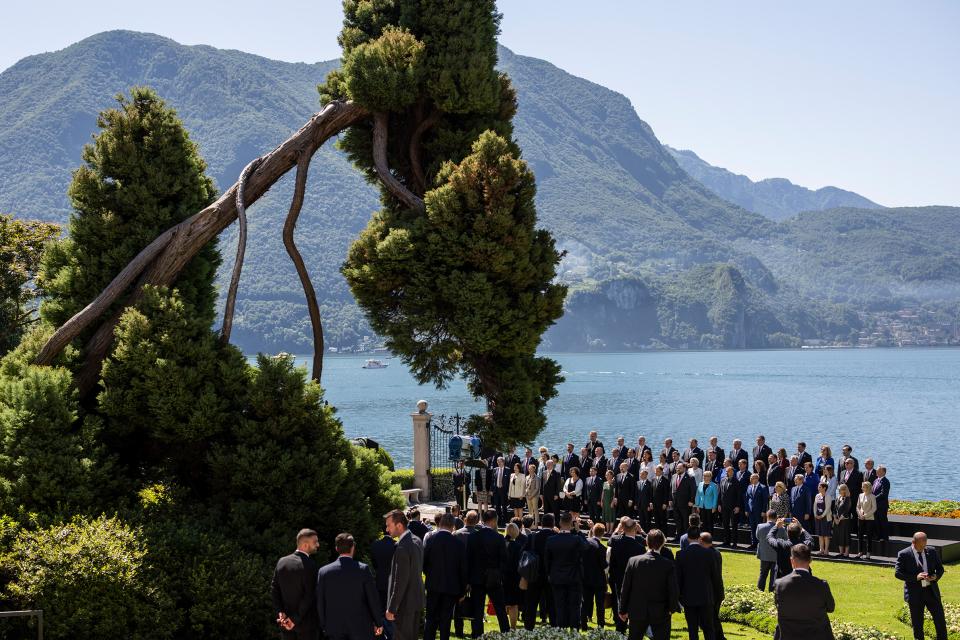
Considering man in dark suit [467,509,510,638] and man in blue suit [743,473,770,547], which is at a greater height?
man in dark suit [467,509,510,638]

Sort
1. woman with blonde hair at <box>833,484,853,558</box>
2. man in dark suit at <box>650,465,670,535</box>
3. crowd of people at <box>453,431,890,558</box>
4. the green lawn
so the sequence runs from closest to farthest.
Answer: the green lawn
woman with blonde hair at <box>833,484,853,558</box>
crowd of people at <box>453,431,890,558</box>
man in dark suit at <box>650,465,670,535</box>

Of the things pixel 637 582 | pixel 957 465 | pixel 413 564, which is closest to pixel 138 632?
pixel 413 564

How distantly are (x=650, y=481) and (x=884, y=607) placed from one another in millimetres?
7130

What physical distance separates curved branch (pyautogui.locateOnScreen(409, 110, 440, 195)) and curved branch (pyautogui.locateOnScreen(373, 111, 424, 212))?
55 centimetres

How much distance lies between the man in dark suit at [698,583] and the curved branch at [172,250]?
25.0 feet

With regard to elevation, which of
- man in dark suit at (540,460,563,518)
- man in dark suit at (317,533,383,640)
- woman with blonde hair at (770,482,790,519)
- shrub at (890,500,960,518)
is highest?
man in dark suit at (317,533,383,640)

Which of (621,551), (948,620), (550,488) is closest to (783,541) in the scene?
(948,620)

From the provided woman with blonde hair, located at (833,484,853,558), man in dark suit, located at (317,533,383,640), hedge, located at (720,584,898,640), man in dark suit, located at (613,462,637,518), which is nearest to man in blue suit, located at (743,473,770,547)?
woman with blonde hair, located at (833,484,853,558)

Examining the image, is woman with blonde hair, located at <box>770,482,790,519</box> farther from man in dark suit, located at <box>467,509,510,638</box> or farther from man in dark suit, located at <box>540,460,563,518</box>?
man in dark suit, located at <box>467,509,510,638</box>

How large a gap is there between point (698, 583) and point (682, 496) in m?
9.34

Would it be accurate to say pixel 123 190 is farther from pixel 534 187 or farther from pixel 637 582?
pixel 637 582

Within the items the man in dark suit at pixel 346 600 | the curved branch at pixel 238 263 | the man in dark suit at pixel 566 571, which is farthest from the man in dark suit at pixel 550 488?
the man in dark suit at pixel 346 600

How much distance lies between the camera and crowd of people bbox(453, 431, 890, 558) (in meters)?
19.4

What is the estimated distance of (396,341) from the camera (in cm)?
1515
